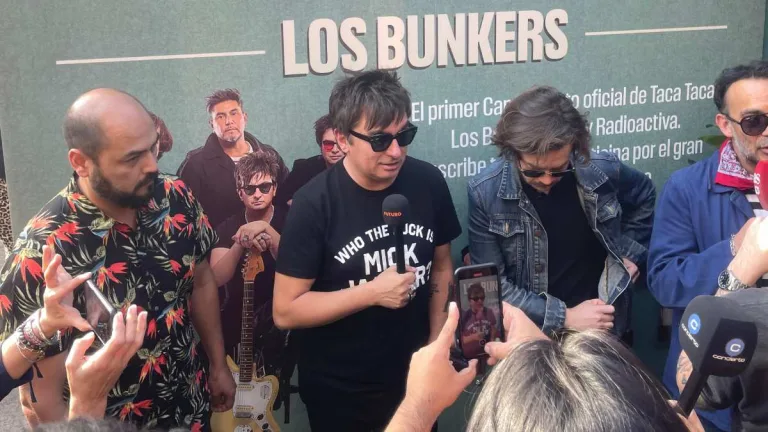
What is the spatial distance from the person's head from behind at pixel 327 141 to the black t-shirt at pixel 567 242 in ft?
2.93

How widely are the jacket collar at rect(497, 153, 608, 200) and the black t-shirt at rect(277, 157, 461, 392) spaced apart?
27cm

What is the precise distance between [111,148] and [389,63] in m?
1.40

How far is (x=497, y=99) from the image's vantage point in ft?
11.4

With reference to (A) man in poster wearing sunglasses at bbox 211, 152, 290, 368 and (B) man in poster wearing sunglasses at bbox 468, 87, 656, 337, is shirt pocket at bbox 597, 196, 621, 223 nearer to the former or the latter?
(B) man in poster wearing sunglasses at bbox 468, 87, 656, 337

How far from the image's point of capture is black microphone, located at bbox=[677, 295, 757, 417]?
51.8 inches

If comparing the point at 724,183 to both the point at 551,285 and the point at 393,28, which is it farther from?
the point at 393,28

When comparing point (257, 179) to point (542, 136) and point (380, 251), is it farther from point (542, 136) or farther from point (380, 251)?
point (542, 136)

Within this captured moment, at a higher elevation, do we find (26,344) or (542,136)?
(542,136)

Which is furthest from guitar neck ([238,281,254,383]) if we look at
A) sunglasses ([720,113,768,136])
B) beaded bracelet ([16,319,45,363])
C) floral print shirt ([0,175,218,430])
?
sunglasses ([720,113,768,136])

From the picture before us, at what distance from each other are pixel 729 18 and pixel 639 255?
1626mm

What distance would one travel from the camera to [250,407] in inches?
131

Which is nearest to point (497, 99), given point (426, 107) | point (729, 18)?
point (426, 107)

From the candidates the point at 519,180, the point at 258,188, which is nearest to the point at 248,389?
the point at 258,188

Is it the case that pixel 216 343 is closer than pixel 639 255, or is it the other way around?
pixel 216 343
